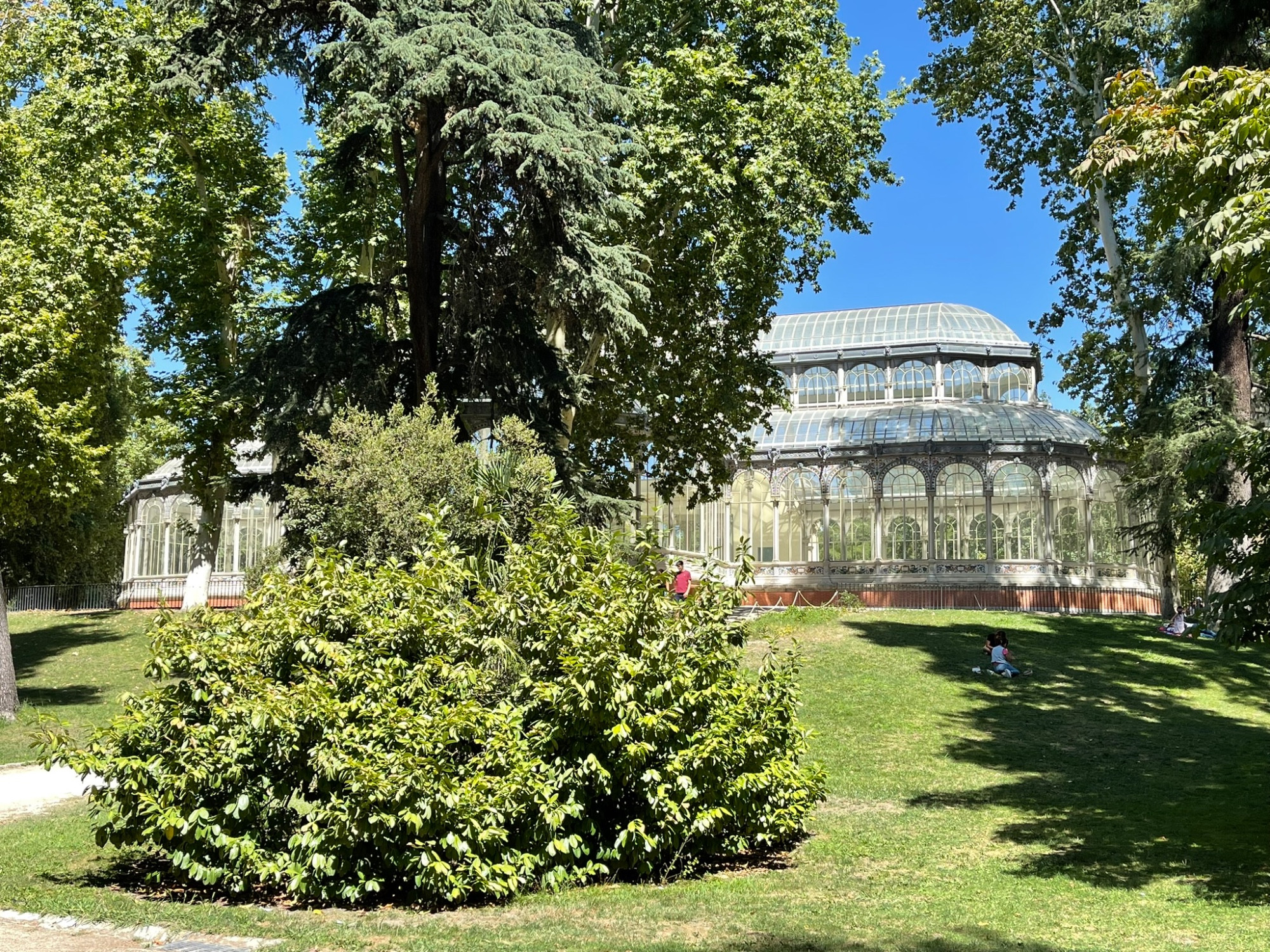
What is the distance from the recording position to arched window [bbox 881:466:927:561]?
114 feet

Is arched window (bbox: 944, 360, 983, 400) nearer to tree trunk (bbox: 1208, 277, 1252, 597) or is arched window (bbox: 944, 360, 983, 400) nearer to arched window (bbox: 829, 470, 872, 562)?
arched window (bbox: 829, 470, 872, 562)

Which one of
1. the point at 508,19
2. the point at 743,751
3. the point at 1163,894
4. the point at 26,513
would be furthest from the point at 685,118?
the point at 1163,894

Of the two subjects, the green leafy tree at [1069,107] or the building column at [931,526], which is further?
the building column at [931,526]

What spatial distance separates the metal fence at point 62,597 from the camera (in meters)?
41.8

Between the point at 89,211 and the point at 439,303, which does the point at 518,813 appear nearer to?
the point at 439,303

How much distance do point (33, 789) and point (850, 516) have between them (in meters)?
26.8

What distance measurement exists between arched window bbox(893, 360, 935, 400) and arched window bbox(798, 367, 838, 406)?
221cm

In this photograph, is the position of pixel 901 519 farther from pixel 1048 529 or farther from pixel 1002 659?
pixel 1002 659

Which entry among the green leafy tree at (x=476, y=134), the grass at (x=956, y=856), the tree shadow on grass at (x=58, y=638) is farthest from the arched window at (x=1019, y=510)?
the tree shadow on grass at (x=58, y=638)

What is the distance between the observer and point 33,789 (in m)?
12.5

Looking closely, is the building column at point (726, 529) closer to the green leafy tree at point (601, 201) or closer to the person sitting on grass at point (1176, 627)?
the green leafy tree at point (601, 201)

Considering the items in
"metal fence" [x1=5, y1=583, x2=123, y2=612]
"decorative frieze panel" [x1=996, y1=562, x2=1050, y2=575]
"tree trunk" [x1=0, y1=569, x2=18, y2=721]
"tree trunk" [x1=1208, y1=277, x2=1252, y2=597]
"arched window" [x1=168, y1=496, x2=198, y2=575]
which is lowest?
"tree trunk" [x1=0, y1=569, x2=18, y2=721]

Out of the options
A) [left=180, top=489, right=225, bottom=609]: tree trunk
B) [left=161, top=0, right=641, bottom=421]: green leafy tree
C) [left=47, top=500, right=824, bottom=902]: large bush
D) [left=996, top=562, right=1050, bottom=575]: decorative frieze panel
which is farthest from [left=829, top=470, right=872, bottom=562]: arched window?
[left=47, top=500, right=824, bottom=902]: large bush

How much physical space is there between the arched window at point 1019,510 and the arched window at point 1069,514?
20.5 inches
